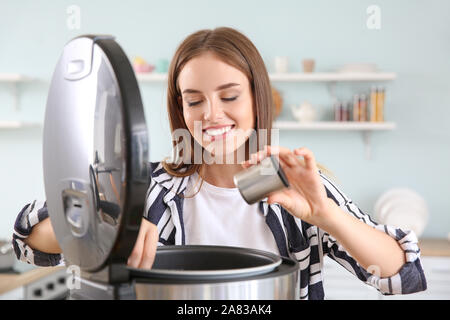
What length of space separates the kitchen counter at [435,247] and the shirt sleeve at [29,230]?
94.9 inches

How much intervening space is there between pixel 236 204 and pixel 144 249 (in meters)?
0.54

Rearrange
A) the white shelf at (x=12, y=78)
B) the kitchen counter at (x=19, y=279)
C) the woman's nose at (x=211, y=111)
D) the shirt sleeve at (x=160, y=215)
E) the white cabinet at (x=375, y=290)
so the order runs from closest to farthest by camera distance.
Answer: the woman's nose at (x=211, y=111), the shirt sleeve at (x=160, y=215), the kitchen counter at (x=19, y=279), the white cabinet at (x=375, y=290), the white shelf at (x=12, y=78)

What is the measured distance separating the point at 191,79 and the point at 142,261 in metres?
0.46

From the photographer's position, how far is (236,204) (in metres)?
1.20

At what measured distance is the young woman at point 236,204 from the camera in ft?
2.93

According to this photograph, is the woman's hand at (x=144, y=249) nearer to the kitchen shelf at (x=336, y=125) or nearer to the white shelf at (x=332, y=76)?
the kitchen shelf at (x=336, y=125)

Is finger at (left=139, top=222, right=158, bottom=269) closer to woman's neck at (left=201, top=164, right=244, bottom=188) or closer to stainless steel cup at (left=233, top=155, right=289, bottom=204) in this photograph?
stainless steel cup at (left=233, top=155, right=289, bottom=204)

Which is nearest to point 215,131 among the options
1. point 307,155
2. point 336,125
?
point 307,155

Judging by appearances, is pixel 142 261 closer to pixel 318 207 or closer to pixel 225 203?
pixel 318 207

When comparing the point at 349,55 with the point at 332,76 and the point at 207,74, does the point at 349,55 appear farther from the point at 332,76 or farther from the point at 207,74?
the point at 207,74

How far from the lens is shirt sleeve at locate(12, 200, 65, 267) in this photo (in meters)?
0.91

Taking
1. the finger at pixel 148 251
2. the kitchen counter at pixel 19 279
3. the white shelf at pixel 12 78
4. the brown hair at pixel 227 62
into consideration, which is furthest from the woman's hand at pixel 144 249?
the white shelf at pixel 12 78

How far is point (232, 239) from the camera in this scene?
1134 mm
